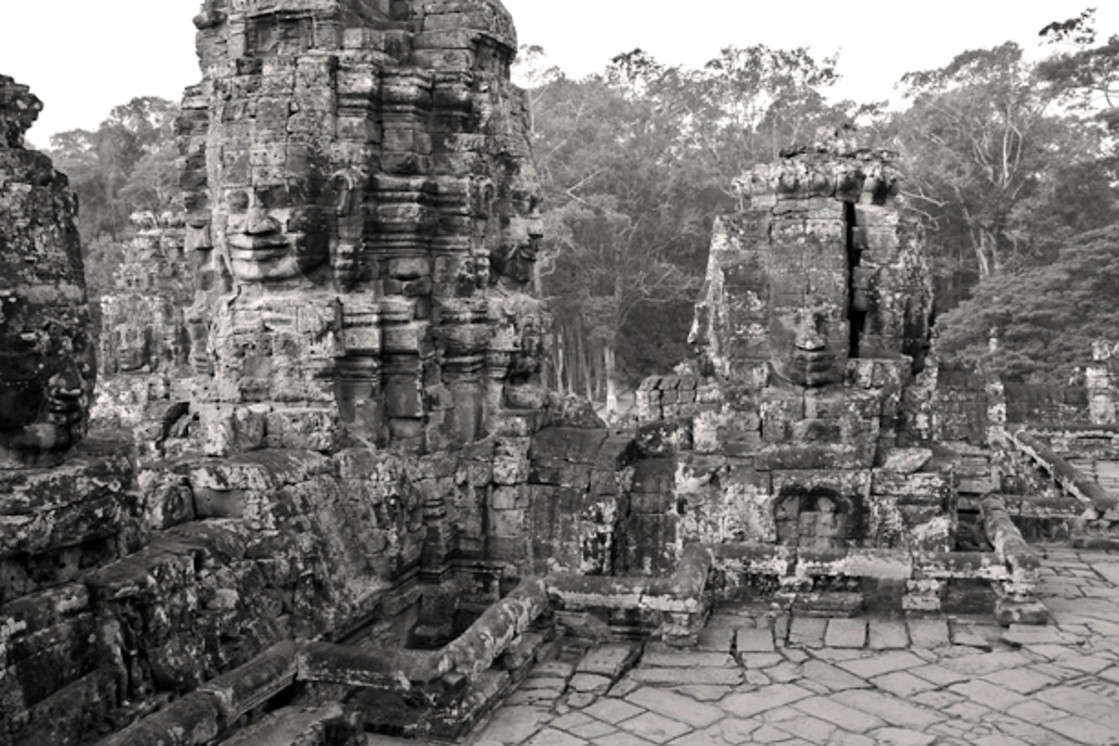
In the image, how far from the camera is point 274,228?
7832mm

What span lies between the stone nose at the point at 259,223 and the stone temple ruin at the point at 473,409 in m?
0.01

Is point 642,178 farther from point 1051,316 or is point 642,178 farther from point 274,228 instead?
point 274,228

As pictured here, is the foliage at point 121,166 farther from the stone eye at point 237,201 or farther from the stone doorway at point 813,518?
the stone doorway at point 813,518

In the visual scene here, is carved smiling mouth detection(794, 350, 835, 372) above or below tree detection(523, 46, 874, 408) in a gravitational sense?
below

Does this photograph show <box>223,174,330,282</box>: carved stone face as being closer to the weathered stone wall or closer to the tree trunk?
the weathered stone wall

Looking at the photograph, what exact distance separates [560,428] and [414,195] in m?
2.26

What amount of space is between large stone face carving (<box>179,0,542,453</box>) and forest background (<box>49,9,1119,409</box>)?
64.6 ft

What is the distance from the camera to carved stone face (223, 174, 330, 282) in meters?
7.82

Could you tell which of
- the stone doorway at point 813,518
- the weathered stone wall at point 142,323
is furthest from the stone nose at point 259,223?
the weathered stone wall at point 142,323

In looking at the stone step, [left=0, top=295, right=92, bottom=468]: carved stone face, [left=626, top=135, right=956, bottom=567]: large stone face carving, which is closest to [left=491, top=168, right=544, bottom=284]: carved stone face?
[left=626, top=135, right=956, bottom=567]: large stone face carving

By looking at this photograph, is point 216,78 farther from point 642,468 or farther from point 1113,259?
point 1113,259

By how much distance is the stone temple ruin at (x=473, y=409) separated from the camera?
6969 millimetres

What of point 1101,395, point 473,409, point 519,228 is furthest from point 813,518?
point 1101,395

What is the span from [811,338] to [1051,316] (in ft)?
68.6
